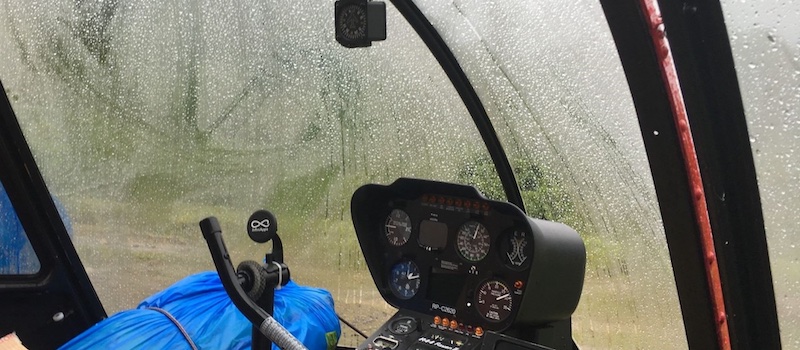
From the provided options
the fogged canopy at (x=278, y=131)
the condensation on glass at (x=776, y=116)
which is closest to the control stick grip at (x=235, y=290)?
the condensation on glass at (x=776, y=116)

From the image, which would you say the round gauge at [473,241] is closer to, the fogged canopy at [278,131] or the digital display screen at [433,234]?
the digital display screen at [433,234]

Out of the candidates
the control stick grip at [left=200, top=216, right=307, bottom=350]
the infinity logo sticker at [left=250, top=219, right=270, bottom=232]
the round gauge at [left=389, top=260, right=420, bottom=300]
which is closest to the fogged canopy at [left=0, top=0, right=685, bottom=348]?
the round gauge at [left=389, top=260, right=420, bottom=300]

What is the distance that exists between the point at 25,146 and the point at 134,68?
59cm

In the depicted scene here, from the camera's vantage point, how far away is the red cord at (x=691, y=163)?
187cm

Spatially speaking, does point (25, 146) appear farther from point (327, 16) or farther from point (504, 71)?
point (504, 71)

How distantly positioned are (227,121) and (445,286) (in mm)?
1438

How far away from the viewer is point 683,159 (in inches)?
77.4

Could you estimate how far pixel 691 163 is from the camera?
1969 mm

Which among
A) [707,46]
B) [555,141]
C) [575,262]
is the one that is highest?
[707,46]

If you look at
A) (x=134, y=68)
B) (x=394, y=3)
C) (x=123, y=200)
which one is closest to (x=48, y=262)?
(x=123, y=200)

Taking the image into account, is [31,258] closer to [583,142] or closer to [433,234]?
[433,234]

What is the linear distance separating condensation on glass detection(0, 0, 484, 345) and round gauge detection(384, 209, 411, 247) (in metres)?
0.74

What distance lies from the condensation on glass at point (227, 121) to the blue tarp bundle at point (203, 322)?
45 cm

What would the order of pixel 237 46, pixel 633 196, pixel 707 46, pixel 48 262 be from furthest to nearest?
pixel 48 262 → pixel 237 46 → pixel 633 196 → pixel 707 46
